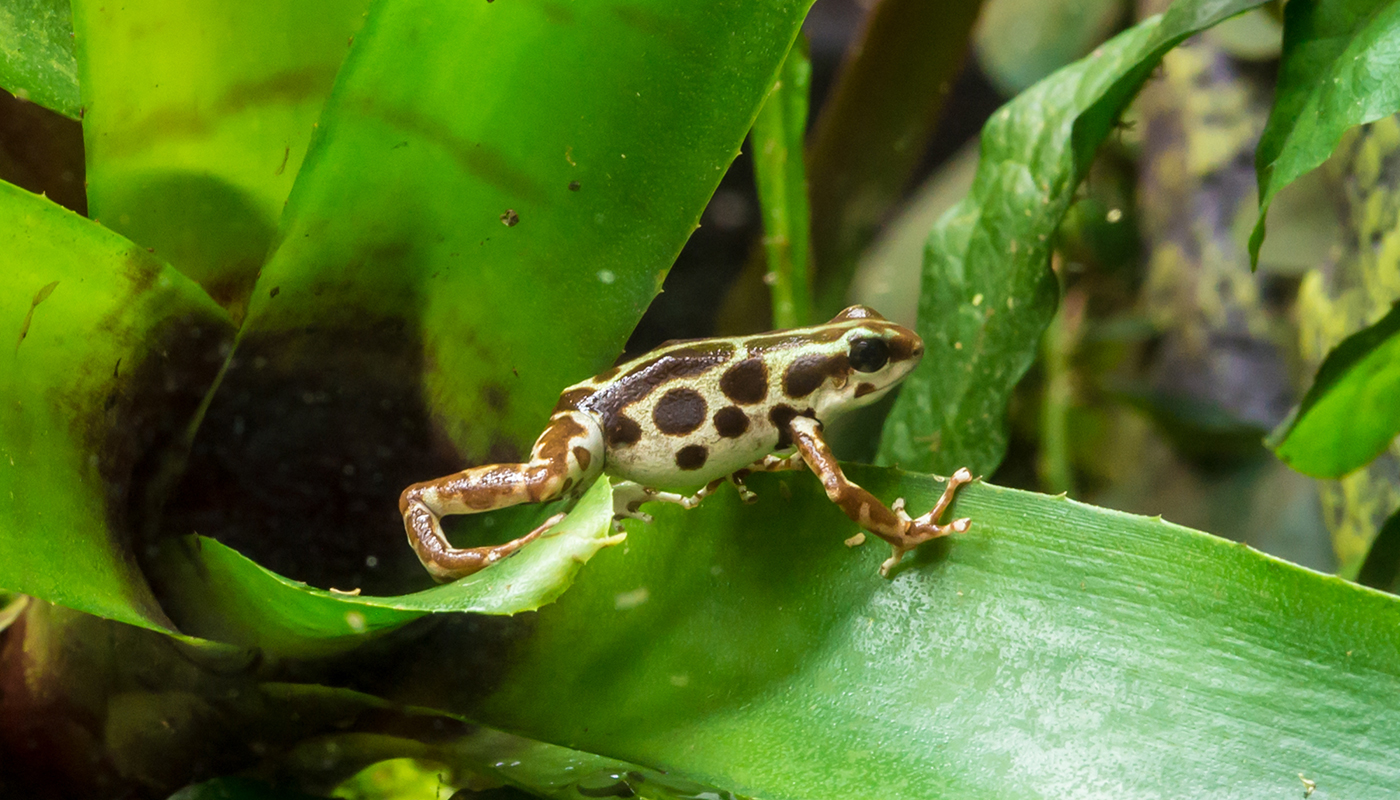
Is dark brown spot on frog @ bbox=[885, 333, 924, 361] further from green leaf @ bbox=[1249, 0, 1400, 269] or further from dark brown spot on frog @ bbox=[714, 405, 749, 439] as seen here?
green leaf @ bbox=[1249, 0, 1400, 269]

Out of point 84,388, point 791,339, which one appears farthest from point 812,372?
point 84,388

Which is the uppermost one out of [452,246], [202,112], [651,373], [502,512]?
[202,112]

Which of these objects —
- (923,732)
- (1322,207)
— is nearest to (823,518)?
(923,732)

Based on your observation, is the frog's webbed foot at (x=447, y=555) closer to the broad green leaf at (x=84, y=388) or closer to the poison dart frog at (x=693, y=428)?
the poison dart frog at (x=693, y=428)

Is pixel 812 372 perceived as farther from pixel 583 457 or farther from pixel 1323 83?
pixel 1323 83

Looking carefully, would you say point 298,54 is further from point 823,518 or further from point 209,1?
point 823,518

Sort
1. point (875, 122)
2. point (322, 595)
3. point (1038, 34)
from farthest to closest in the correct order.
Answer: point (1038, 34) → point (875, 122) → point (322, 595)

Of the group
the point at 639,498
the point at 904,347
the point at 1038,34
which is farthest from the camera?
the point at 1038,34
